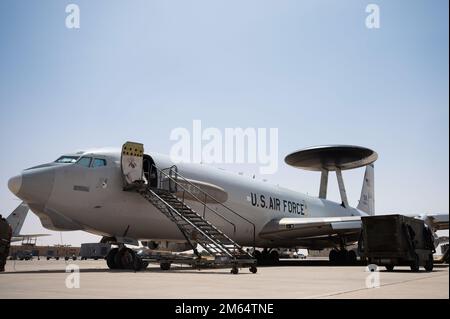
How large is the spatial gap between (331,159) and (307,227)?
22.9 meters

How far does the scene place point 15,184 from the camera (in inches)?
647

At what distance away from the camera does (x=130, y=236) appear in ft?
63.8

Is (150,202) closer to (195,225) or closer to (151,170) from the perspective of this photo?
(151,170)

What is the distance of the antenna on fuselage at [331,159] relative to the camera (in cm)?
4731

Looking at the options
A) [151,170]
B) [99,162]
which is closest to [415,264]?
[151,170]

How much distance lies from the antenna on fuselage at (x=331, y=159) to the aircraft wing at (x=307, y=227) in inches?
638

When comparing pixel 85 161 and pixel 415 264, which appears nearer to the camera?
pixel 415 264

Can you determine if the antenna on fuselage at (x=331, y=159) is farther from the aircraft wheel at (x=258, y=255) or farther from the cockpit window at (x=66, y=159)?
the cockpit window at (x=66, y=159)

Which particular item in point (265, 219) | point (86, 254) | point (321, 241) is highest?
point (265, 219)

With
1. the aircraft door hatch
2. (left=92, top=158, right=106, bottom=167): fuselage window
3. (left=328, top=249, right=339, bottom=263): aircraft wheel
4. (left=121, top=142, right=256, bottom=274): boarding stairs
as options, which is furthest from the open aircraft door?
(left=328, top=249, right=339, bottom=263): aircraft wheel
